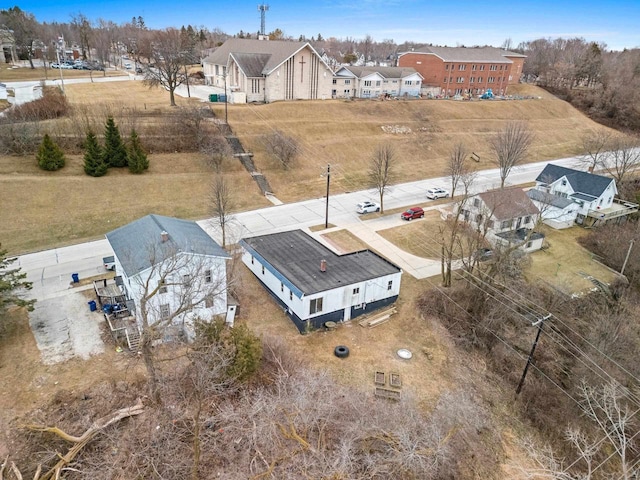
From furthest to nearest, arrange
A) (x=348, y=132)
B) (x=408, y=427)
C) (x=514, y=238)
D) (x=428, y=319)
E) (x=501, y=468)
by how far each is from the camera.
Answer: (x=348, y=132), (x=514, y=238), (x=428, y=319), (x=501, y=468), (x=408, y=427)

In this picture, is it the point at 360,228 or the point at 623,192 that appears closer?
the point at 360,228

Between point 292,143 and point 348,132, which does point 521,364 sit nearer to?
point 292,143

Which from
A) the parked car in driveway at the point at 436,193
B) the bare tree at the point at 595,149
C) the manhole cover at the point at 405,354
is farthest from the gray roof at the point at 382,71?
the manhole cover at the point at 405,354

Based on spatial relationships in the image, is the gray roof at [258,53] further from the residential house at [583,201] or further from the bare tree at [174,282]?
the bare tree at [174,282]

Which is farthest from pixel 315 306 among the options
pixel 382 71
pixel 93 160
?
pixel 382 71

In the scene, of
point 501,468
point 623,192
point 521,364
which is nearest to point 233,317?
point 501,468

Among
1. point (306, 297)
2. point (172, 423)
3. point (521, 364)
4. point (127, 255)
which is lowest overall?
point (521, 364)

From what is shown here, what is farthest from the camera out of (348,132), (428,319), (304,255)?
(348,132)
